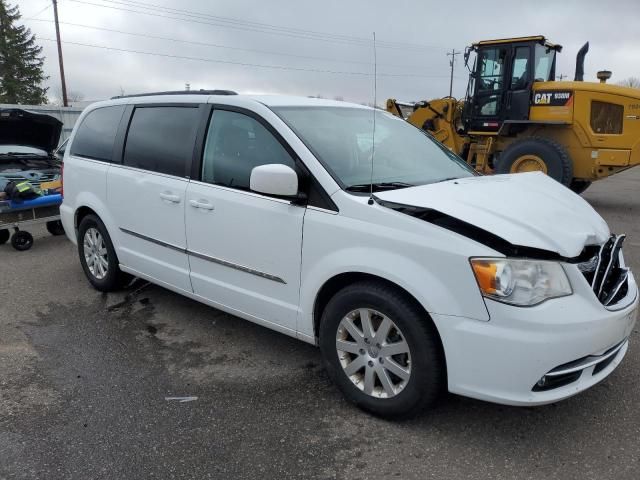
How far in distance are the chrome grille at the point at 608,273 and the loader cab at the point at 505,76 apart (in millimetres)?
7839

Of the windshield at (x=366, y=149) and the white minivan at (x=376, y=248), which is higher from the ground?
the windshield at (x=366, y=149)

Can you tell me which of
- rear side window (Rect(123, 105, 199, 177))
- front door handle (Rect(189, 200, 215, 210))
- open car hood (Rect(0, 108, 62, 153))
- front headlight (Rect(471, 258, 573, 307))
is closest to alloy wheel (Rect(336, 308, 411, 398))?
front headlight (Rect(471, 258, 573, 307))

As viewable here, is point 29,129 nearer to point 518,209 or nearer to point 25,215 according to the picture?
point 25,215

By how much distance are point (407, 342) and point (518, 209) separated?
0.91m

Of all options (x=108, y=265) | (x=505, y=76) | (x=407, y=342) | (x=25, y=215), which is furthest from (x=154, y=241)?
(x=505, y=76)

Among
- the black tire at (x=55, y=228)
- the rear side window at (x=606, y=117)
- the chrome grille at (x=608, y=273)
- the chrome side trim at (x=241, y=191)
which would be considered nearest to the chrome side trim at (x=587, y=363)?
the chrome grille at (x=608, y=273)

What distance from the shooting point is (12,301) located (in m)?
4.91

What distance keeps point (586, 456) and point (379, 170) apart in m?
1.90

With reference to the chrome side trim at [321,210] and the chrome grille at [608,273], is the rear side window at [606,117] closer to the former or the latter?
the chrome grille at [608,273]

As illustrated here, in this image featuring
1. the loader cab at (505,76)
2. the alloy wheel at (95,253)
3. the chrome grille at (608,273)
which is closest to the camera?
the chrome grille at (608,273)

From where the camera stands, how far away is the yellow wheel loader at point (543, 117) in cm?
948

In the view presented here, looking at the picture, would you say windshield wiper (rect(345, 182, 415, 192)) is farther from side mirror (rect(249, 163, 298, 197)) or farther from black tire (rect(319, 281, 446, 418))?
black tire (rect(319, 281, 446, 418))

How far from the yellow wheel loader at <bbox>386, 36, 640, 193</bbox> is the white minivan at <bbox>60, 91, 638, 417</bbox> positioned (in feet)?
22.1

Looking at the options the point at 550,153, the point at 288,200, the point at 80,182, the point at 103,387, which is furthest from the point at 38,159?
the point at 550,153
